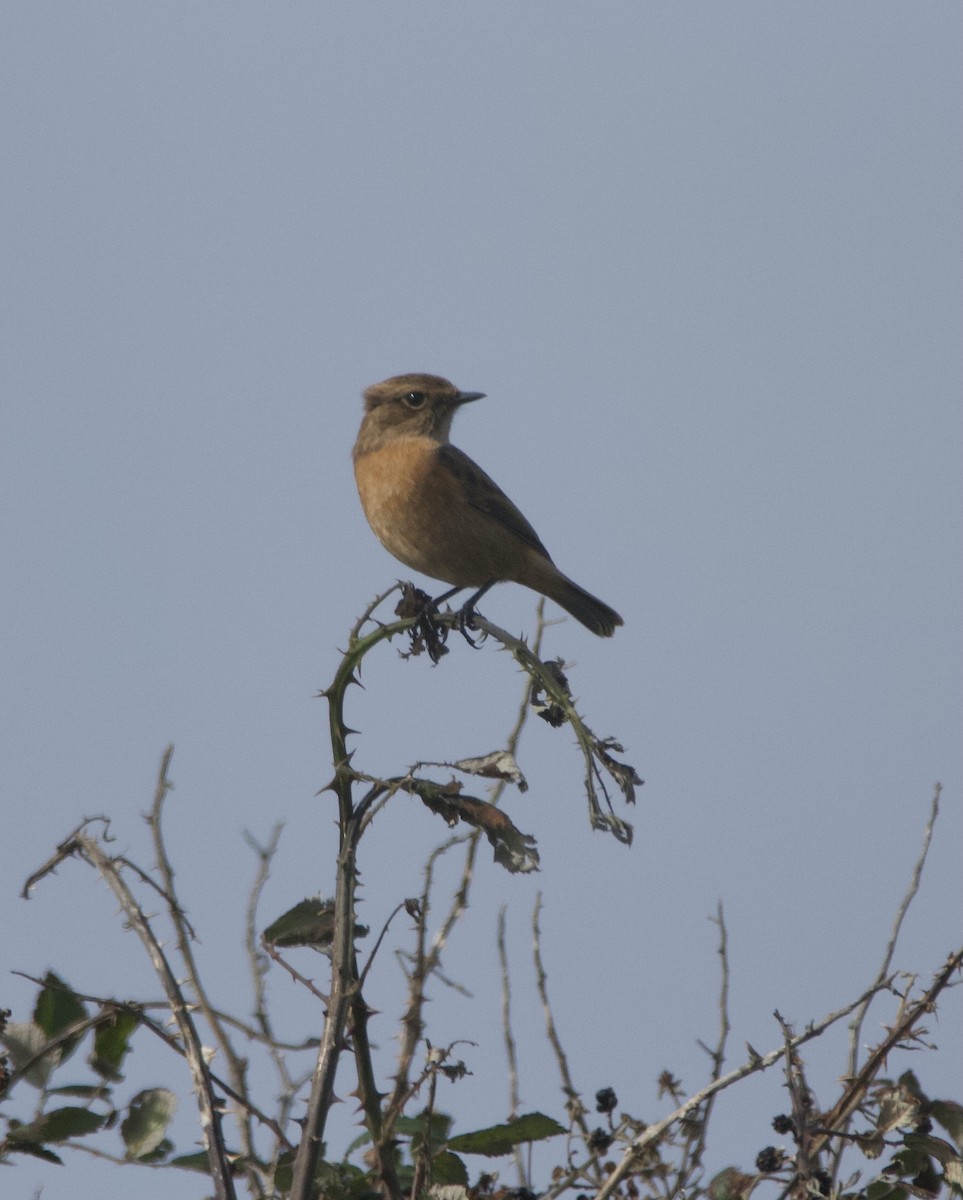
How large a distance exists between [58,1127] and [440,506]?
604cm

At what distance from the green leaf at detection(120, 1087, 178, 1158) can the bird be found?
17.9 feet

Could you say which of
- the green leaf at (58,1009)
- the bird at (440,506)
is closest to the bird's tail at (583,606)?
the bird at (440,506)

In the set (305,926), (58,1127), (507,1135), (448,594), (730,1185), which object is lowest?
(730,1185)

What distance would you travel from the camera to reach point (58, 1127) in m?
2.54

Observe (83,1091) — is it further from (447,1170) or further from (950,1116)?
(950,1116)

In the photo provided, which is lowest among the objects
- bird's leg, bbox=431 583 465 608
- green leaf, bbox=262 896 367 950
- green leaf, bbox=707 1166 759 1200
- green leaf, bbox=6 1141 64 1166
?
green leaf, bbox=707 1166 759 1200

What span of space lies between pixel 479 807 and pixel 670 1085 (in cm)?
121

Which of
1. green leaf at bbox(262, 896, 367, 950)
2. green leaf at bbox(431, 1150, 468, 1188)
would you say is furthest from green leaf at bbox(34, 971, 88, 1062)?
green leaf at bbox(431, 1150, 468, 1188)

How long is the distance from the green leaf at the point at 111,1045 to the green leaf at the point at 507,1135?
650mm

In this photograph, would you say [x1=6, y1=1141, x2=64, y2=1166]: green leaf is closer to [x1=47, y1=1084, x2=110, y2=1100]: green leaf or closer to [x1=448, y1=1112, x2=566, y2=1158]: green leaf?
[x1=47, y1=1084, x2=110, y2=1100]: green leaf

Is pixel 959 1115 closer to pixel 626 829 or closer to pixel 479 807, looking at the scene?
pixel 626 829

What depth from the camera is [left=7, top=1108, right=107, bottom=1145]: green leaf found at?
98.3 inches

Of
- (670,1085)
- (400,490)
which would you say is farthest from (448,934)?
(400,490)

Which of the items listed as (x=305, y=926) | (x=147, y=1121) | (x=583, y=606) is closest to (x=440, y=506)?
(x=583, y=606)
